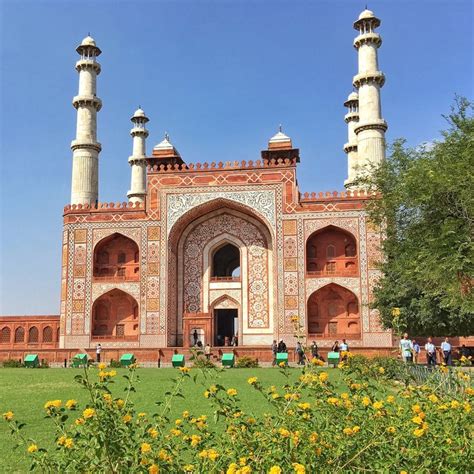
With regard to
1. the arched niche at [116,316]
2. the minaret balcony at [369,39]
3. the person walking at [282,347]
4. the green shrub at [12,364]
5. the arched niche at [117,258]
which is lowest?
the green shrub at [12,364]

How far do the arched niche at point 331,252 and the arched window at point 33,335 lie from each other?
12.1m

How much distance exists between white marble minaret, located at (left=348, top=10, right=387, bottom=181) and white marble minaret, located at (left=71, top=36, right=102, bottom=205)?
1175 centimetres

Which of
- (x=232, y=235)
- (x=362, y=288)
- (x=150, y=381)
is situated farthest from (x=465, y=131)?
(x=232, y=235)

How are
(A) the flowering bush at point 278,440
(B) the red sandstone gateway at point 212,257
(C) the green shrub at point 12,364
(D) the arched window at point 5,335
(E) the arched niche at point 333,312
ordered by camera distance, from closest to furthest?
1. (A) the flowering bush at point 278,440
2. (C) the green shrub at point 12,364
3. (B) the red sandstone gateway at point 212,257
4. (E) the arched niche at point 333,312
5. (D) the arched window at point 5,335

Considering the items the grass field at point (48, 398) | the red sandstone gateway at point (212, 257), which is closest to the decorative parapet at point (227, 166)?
the red sandstone gateway at point (212, 257)

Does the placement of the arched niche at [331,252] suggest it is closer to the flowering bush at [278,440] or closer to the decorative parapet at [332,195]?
the decorative parapet at [332,195]

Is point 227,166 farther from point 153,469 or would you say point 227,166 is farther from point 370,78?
point 153,469

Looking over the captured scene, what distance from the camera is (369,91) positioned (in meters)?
24.8

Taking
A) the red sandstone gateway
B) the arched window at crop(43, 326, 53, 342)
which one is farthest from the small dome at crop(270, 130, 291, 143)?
the arched window at crop(43, 326, 53, 342)

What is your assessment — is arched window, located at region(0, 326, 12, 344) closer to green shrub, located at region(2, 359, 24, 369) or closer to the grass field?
green shrub, located at region(2, 359, 24, 369)

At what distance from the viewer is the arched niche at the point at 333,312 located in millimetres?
22844

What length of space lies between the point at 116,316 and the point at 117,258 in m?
2.46

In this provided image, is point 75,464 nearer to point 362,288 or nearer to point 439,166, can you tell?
point 439,166

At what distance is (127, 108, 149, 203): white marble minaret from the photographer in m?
32.8
